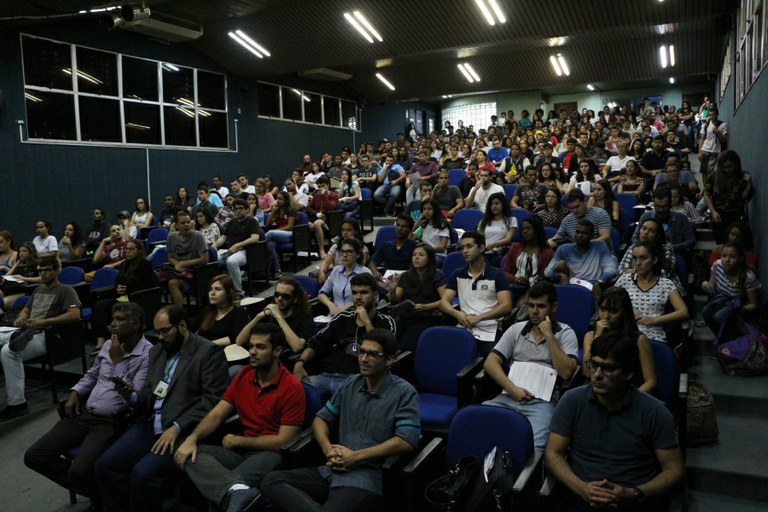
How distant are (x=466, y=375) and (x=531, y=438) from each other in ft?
2.19

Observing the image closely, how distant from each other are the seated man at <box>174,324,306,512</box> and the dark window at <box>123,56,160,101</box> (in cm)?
853

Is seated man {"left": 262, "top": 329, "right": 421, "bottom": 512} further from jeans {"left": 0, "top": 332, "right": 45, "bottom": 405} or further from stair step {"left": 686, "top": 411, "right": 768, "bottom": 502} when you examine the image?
jeans {"left": 0, "top": 332, "right": 45, "bottom": 405}

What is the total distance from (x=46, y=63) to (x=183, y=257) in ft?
15.8

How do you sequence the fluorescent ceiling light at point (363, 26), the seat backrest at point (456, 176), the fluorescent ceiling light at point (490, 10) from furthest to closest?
the fluorescent ceiling light at point (363, 26) → the fluorescent ceiling light at point (490, 10) → the seat backrest at point (456, 176)

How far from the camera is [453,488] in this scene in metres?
2.35

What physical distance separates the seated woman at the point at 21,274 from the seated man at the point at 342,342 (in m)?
3.61

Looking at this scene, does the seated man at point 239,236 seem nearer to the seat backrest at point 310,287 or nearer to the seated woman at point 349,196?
the seat backrest at point 310,287

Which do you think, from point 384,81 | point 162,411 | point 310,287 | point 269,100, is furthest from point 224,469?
point 384,81

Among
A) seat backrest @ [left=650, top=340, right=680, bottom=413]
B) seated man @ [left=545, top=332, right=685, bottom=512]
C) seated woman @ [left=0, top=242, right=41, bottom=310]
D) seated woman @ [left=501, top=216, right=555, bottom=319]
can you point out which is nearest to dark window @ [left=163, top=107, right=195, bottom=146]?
seated woman @ [left=0, top=242, right=41, bottom=310]

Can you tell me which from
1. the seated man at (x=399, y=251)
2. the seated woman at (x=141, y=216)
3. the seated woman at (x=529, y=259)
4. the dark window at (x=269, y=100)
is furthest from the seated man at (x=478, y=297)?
the dark window at (x=269, y=100)

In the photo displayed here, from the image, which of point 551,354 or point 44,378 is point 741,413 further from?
point 44,378

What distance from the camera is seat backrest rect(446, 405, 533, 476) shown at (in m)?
2.49

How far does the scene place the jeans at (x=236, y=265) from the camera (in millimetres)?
6477

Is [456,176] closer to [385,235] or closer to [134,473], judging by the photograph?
[385,235]
